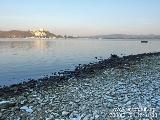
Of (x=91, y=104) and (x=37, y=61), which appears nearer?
(x=91, y=104)

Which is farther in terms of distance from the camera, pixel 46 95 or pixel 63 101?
pixel 46 95

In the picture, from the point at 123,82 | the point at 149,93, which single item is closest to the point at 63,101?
the point at 149,93

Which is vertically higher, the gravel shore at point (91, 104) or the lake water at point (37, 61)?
the gravel shore at point (91, 104)

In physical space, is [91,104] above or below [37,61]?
above

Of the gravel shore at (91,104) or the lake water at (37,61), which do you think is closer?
the gravel shore at (91,104)

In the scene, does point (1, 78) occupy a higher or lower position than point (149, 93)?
lower

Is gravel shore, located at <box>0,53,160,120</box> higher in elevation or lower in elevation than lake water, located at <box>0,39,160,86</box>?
higher

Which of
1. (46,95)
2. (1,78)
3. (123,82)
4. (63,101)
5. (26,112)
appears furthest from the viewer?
(1,78)

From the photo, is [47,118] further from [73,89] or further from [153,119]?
[73,89]

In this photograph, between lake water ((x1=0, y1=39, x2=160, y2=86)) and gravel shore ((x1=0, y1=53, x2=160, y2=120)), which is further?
lake water ((x1=0, y1=39, x2=160, y2=86))

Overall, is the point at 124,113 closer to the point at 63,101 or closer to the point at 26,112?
the point at 63,101

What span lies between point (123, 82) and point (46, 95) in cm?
591

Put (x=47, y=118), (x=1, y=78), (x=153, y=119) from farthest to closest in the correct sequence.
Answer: (x=1, y=78)
(x=47, y=118)
(x=153, y=119)

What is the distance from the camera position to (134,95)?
622 inches
